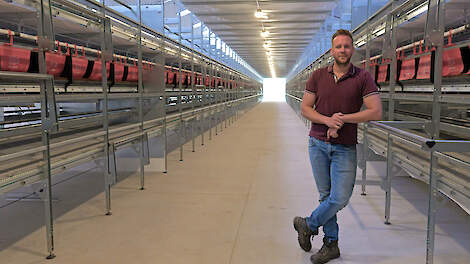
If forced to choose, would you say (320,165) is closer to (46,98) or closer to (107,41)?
(46,98)

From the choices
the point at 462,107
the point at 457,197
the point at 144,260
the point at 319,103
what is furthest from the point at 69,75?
the point at 462,107

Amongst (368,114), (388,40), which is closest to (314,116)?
(368,114)

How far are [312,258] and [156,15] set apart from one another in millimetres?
4444

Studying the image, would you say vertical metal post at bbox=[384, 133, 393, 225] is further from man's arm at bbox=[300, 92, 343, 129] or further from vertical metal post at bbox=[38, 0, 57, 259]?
vertical metal post at bbox=[38, 0, 57, 259]

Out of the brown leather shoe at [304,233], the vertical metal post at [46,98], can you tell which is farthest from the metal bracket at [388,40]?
the vertical metal post at [46,98]

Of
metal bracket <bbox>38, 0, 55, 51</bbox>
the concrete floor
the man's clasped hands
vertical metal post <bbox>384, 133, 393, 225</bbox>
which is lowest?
the concrete floor

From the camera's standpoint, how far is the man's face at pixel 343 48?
2336 mm

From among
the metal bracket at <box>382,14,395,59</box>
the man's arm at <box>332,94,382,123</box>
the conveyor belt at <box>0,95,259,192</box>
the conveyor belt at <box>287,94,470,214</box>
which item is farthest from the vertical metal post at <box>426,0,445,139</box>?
the conveyor belt at <box>0,95,259,192</box>

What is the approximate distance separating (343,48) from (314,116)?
45 centimetres

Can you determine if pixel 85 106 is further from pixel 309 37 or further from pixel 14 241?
pixel 309 37

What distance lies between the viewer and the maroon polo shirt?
2.35 metres

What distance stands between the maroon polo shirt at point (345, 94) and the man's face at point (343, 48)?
79 mm

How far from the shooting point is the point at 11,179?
92.1 inches

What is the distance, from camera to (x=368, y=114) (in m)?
2.28
